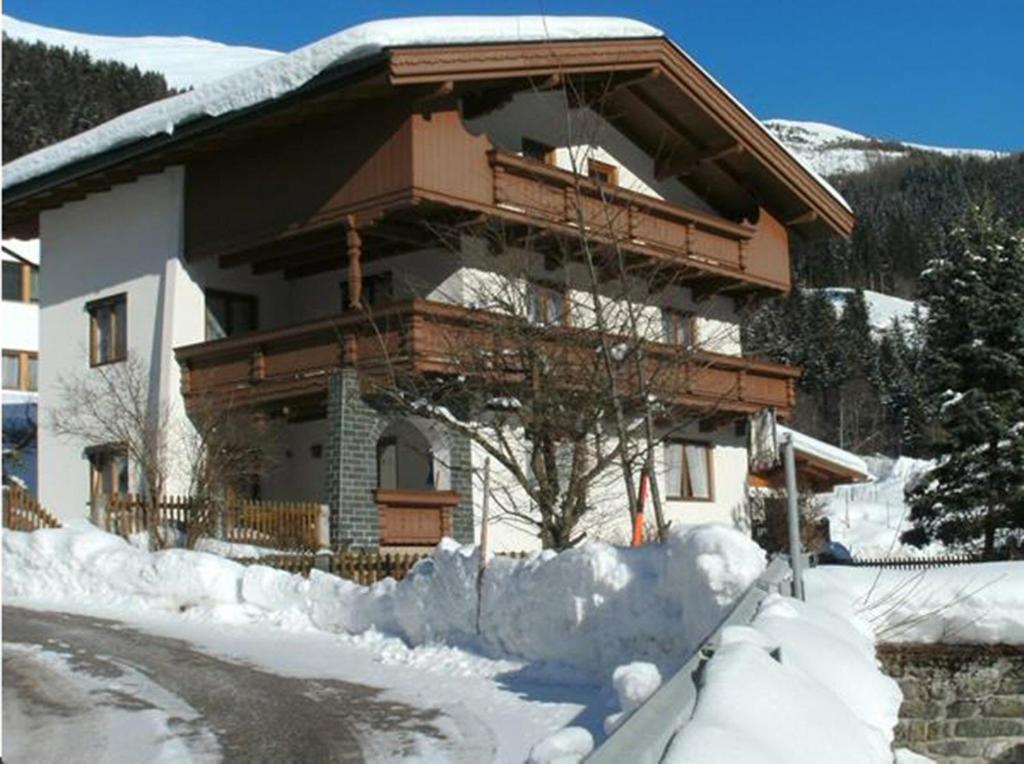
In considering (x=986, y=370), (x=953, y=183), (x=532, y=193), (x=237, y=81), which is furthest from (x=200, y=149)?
(x=953, y=183)

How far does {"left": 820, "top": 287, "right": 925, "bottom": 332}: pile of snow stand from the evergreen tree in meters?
89.6

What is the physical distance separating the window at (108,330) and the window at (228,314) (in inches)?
71.4

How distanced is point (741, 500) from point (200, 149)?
1465 centimetres

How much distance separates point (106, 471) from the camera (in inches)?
989

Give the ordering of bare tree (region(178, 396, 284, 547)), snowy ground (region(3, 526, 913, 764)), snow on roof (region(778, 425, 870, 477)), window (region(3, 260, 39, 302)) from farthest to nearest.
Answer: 1. window (region(3, 260, 39, 302))
2. snow on roof (region(778, 425, 870, 477))
3. bare tree (region(178, 396, 284, 547))
4. snowy ground (region(3, 526, 913, 764))

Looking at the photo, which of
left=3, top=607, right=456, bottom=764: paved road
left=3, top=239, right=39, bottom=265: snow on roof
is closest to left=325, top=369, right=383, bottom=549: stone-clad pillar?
left=3, top=607, right=456, bottom=764: paved road

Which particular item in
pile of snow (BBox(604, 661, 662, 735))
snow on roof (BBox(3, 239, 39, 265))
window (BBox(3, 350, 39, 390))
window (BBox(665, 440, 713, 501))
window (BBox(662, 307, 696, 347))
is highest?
snow on roof (BBox(3, 239, 39, 265))

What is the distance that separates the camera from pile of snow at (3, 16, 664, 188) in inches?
780

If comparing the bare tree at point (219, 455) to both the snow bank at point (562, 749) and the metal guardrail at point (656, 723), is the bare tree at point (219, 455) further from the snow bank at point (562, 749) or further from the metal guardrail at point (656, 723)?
Answer: the snow bank at point (562, 749)

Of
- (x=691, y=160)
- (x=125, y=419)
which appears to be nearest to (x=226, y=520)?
(x=125, y=419)

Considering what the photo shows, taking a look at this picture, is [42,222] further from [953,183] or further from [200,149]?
[953,183]

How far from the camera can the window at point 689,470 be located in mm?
27891

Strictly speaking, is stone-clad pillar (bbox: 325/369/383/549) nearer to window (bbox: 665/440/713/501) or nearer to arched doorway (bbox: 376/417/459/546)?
arched doorway (bbox: 376/417/459/546)

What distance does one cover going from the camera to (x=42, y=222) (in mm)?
27406
